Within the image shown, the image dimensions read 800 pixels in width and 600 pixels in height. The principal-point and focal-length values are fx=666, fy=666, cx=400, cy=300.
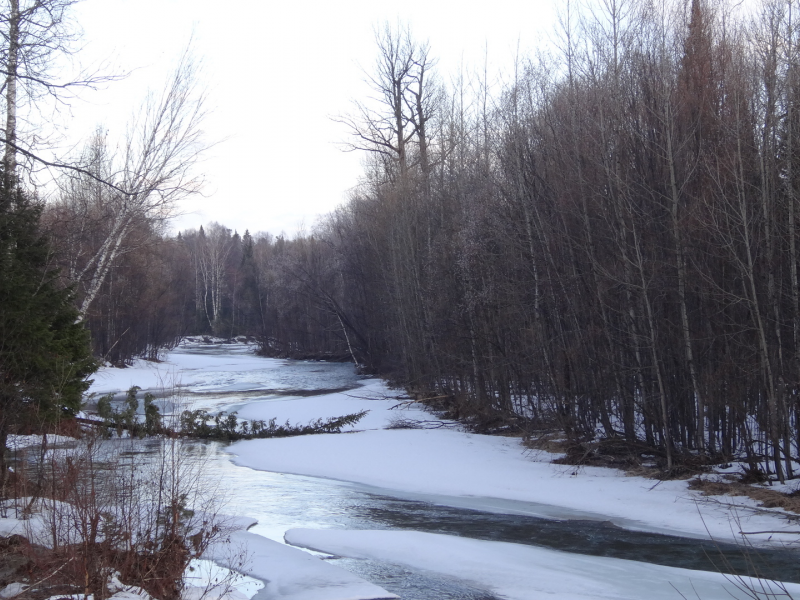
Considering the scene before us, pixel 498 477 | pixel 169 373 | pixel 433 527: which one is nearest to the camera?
pixel 433 527

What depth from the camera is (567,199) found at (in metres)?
13.6

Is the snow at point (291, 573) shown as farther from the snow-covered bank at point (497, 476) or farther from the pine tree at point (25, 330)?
the snow-covered bank at point (497, 476)

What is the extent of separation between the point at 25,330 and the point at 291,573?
183 inches

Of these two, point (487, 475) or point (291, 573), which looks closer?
point (291, 573)

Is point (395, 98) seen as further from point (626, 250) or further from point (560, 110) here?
point (626, 250)

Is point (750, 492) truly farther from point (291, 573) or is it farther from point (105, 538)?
point (105, 538)

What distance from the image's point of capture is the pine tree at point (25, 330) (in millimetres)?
8102

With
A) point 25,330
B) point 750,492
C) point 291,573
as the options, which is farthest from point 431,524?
point 25,330

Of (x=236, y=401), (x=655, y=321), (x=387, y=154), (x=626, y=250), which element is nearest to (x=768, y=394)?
(x=655, y=321)

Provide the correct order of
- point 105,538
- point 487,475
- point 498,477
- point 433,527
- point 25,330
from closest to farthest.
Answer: point 105,538 → point 25,330 → point 433,527 → point 498,477 → point 487,475

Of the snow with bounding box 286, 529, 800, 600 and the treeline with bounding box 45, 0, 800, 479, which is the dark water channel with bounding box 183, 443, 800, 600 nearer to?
the snow with bounding box 286, 529, 800, 600

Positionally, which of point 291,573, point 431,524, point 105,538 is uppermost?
point 105,538

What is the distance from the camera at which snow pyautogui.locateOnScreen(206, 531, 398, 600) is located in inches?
265

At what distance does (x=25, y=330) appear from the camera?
859cm
